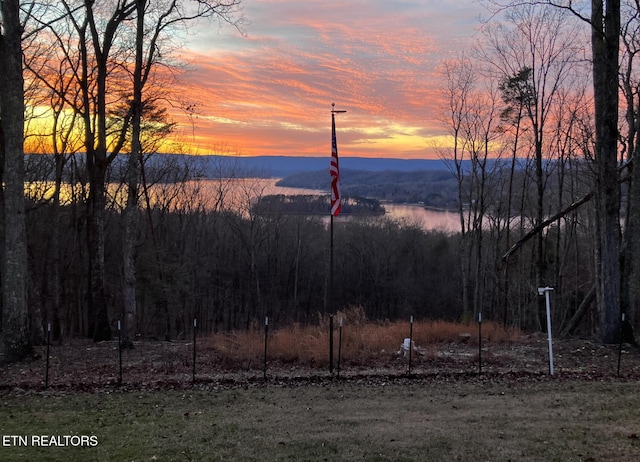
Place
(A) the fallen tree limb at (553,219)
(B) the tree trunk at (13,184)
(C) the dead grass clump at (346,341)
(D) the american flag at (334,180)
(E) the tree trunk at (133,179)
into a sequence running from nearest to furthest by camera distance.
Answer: (D) the american flag at (334,180)
(B) the tree trunk at (13,184)
(C) the dead grass clump at (346,341)
(E) the tree trunk at (133,179)
(A) the fallen tree limb at (553,219)

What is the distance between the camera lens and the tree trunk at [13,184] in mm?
10375

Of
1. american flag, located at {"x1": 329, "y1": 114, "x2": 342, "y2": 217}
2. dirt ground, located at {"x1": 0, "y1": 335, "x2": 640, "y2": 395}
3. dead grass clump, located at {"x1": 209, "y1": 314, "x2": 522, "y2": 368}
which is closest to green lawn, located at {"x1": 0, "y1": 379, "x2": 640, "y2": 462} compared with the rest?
dirt ground, located at {"x1": 0, "y1": 335, "x2": 640, "y2": 395}

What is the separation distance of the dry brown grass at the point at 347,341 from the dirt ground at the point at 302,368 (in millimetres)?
157

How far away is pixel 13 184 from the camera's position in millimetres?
10445

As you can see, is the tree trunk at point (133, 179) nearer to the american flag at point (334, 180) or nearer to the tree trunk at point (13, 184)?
the tree trunk at point (13, 184)

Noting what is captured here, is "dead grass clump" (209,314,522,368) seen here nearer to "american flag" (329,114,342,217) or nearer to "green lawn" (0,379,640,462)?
"green lawn" (0,379,640,462)

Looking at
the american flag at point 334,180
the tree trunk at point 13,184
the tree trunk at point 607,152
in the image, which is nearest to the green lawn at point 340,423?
the tree trunk at point 13,184

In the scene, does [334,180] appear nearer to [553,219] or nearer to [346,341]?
[346,341]

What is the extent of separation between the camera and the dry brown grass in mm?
11062

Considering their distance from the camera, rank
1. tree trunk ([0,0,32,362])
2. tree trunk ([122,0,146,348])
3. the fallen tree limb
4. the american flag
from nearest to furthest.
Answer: the american flag
tree trunk ([0,0,32,362])
tree trunk ([122,0,146,348])
the fallen tree limb

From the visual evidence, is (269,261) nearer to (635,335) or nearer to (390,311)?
(390,311)

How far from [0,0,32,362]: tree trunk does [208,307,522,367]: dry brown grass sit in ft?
14.8

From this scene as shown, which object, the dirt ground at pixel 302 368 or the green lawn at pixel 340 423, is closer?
the green lawn at pixel 340 423

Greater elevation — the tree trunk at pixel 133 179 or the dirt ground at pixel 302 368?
the tree trunk at pixel 133 179
